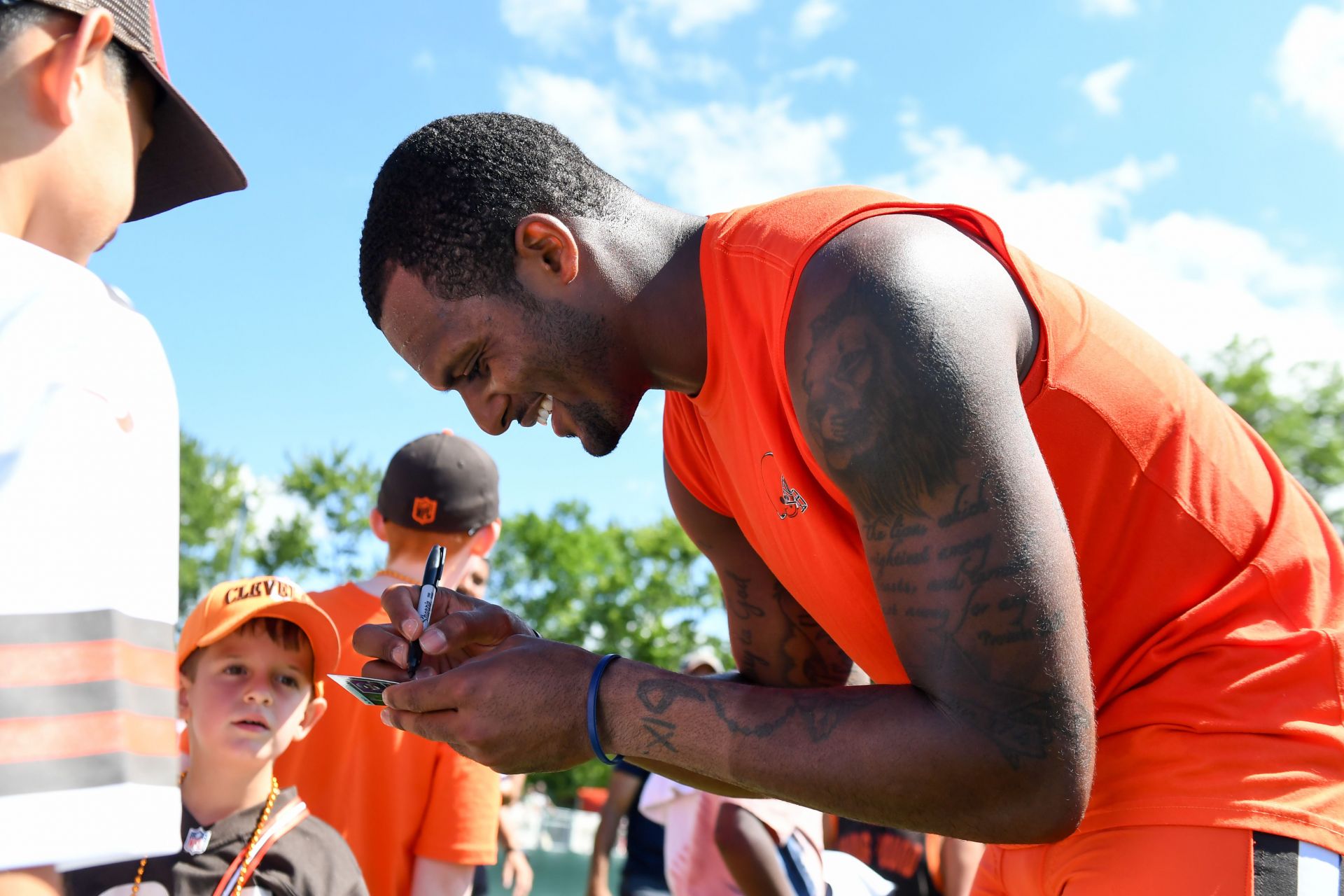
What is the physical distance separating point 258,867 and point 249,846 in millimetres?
70

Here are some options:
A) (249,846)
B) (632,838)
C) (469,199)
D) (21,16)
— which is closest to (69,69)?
(21,16)

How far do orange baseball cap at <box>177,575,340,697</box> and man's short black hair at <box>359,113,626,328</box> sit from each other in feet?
5.41

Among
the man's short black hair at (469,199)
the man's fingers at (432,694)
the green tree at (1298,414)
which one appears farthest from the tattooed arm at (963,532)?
the green tree at (1298,414)

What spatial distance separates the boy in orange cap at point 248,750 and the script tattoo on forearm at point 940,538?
8.12 ft

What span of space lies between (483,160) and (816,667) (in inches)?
59.0

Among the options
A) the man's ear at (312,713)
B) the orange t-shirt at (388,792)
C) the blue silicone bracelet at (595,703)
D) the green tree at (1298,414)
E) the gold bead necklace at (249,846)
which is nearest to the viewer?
the blue silicone bracelet at (595,703)

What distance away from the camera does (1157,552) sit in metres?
1.86

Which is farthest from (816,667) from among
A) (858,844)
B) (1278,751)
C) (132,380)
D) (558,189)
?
(858,844)

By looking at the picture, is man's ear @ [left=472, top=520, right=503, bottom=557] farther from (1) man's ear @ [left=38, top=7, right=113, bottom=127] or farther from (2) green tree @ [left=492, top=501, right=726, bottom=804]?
(2) green tree @ [left=492, top=501, right=726, bottom=804]

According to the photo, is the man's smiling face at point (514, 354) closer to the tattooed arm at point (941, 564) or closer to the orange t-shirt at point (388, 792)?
the tattooed arm at point (941, 564)

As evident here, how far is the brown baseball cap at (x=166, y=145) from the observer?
157cm

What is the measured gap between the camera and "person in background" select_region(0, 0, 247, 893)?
1.09 metres

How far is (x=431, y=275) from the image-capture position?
2.44 m

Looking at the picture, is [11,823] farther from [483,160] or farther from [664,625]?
[664,625]
